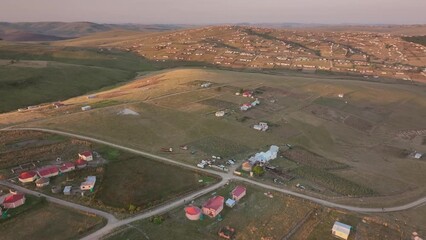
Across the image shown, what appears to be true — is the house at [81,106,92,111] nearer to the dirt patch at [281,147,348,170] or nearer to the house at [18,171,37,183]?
the house at [18,171,37,183]

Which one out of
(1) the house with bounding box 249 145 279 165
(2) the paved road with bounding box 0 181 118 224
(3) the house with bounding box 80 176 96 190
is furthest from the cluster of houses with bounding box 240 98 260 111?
(2) the paved road with bounding box 0 181 118 224

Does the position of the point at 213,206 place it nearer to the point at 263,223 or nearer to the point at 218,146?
the point at 263,223

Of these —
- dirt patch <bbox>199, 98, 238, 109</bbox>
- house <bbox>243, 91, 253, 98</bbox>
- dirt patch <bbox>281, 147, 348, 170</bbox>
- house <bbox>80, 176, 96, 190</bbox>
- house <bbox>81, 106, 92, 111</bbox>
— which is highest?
house <bbox>81, 106, 92, 111</bbox>

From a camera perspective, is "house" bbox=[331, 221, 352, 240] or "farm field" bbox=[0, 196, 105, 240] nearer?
"farm field" bbox=[0, 196, 105, 240]

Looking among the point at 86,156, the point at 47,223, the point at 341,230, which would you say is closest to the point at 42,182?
the point at 86,156

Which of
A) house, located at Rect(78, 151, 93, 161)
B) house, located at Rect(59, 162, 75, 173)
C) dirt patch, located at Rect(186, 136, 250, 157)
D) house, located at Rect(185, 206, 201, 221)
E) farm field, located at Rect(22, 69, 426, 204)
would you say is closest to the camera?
house, located at Rect(185, 206, 201, 221)

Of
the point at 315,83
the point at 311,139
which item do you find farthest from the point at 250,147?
the point at 315,83
